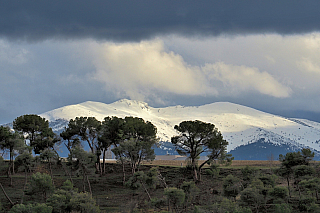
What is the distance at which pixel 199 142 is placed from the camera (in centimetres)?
8856

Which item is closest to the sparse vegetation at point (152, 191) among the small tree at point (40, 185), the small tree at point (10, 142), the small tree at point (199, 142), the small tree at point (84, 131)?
the small tree at point (40, 185)

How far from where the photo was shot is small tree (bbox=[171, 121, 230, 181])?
8606 centimetres

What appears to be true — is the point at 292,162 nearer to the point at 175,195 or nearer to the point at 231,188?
the point at 231,188

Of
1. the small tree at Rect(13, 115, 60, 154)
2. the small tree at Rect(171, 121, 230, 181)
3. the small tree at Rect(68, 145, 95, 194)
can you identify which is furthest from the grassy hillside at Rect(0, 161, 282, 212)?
the small tree at Rect(13, 115, 60, 154)

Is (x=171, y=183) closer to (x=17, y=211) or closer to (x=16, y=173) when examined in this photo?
(x=16, y=173)

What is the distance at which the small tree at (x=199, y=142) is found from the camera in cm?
8606

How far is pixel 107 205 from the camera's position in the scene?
63.1m

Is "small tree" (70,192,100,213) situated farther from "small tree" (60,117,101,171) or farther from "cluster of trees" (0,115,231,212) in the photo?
"small tree" (60,117,101,171)

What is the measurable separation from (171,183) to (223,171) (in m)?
17.8

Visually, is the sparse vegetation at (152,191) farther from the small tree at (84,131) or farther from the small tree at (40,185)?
the small tree at (84,131)

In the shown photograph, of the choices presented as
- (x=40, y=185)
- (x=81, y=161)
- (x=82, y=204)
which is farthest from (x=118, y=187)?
(x=82, y=204)

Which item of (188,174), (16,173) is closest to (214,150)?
(188,174)

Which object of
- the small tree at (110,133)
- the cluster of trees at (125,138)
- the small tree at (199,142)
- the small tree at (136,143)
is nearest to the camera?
the small tree at (136,143)

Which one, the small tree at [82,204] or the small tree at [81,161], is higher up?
the small tree at [81,161]
